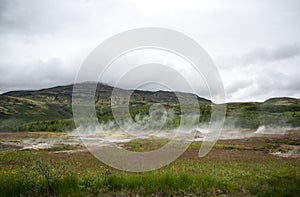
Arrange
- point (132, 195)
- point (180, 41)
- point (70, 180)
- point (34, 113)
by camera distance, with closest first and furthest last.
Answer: point (132, 195) < point (70, 180) < point (180, 41) < point (34, 113)

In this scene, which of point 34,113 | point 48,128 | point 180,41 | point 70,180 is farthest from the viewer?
point 34,113

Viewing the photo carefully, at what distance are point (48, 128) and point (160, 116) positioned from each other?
4008 cm

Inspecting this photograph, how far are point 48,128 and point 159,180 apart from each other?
9330 centimetres

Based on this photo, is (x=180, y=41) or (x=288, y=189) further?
(x=180, y=41)

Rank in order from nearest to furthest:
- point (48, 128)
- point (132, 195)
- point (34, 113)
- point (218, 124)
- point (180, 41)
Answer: point (132, 195) → point (180, 41) → point (218, 124) → point (48, 128) → point (34, 113)

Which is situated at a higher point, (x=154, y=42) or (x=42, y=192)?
(x=154, y=42)

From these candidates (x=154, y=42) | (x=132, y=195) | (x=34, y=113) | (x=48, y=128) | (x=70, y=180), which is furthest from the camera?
(x=34, y=113)

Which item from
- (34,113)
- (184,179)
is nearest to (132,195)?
(184,179)

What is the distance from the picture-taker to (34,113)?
19600cm

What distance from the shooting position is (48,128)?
95.7 meters

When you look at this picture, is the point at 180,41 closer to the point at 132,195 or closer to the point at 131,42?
the point at 131,42

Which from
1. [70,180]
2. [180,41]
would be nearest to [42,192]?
[70,180]

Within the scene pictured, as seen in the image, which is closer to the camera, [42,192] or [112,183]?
[42,192]

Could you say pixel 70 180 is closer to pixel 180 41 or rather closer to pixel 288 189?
pixel 288 189
